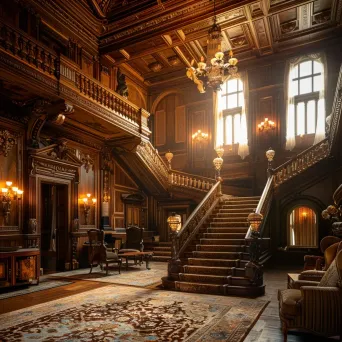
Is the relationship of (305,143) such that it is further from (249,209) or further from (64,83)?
(64,83)

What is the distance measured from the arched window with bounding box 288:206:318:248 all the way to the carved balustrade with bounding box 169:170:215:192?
118 inches

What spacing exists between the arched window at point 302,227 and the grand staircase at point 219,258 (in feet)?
8.08

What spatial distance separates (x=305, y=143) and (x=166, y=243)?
622 centimetres

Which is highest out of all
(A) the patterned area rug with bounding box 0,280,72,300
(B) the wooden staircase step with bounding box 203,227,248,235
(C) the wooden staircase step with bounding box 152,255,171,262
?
(B) the wooden staircase step with bounding box 203,227,248,235

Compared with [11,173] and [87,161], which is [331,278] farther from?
[87,161]

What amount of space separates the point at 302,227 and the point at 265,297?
5.94 meters

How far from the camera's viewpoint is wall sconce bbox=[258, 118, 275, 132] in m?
12.4

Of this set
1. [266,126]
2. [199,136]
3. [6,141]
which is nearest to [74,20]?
[6,141]

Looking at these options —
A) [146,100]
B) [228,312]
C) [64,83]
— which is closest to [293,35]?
[146,100]

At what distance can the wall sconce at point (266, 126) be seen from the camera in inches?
487

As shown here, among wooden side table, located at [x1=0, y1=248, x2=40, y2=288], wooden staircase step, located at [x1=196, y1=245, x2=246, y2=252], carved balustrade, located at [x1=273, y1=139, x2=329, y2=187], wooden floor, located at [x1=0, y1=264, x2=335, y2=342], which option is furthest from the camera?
carved balustrade, located at [x1=273, y1=139, x2=329, y2=187]

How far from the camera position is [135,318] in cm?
434

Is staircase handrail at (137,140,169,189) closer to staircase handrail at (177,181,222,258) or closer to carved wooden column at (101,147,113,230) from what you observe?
carved wooden column at (101,147,113,230)

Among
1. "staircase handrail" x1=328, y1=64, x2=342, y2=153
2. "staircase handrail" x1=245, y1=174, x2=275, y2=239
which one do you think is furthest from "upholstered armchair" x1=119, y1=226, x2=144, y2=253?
"staircase handrail" x1=328, y1=64, x2=342, y2=153
